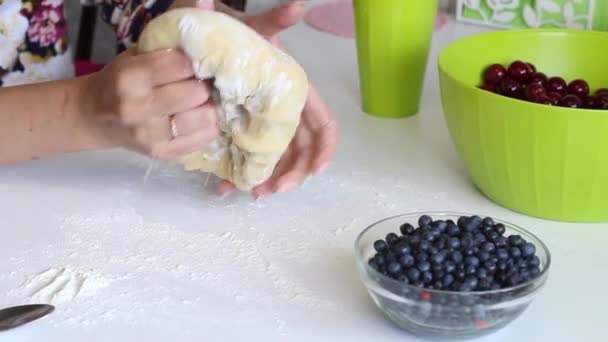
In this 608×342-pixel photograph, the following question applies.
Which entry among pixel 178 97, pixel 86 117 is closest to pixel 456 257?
pixel 178 97

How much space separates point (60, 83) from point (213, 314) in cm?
34

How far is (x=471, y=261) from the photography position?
0.65 m

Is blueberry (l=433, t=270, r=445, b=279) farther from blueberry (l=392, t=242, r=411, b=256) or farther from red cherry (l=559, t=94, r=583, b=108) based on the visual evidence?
red cherry (l=559, t=94, r=583, b=108)

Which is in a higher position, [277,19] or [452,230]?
[277,19]

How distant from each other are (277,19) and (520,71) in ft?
0.96

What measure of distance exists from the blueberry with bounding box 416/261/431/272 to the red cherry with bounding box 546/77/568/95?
14.4 inches

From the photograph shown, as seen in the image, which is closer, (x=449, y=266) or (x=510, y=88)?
(x=449, y=266)

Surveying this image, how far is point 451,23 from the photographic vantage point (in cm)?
149

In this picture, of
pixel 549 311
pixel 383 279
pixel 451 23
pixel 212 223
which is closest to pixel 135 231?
pixel 212 223

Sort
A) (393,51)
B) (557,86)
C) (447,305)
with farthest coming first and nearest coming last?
(393,51) < (557,86) < (447,305)

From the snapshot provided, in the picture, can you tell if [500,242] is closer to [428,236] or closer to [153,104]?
[428,236]

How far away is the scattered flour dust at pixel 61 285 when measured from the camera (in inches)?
28.0

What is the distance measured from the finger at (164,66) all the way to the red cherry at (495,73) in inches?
15.0

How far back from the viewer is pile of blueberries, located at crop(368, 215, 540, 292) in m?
0.64
